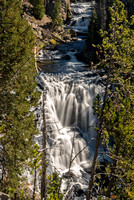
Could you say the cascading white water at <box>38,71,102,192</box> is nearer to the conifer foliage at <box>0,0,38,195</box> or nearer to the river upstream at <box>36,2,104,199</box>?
the river upstream at <box>36,2,104,199</box>

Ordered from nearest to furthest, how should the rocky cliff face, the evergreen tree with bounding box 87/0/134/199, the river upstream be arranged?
the evergreen tree with bounding box 87/0/134/199 < the river upstream < the rocky cliff face

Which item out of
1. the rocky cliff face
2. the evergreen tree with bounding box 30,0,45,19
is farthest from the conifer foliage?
the rocky cliff face

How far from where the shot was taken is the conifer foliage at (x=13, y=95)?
10.2m

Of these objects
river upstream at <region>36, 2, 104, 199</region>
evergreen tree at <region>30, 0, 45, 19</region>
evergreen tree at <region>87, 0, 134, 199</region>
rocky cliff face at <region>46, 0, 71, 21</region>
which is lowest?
river upstream at <region>36, 2, 104, 199</region>

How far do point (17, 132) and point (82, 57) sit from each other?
77.5ft

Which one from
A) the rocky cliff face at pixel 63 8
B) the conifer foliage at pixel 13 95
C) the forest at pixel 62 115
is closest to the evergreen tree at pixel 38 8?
the rocky cliff face at pixel 63 8

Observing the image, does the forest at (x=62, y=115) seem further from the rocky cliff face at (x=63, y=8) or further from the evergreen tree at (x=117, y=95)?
the rocky cliff face at (x=63, y=8)

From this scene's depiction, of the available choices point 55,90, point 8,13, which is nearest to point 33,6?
point 55,90

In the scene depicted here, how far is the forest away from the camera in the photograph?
5.81m

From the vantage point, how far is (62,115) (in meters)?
18.9

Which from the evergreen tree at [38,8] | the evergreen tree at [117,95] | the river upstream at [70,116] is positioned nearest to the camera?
the evergreen tree at [117,95]

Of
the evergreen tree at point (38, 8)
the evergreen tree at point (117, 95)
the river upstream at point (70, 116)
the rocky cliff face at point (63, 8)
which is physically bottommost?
the river upstream at point (70, 116)

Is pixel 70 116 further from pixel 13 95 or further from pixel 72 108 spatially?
pixel 13 95

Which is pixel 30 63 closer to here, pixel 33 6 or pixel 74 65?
pixel 74 65
